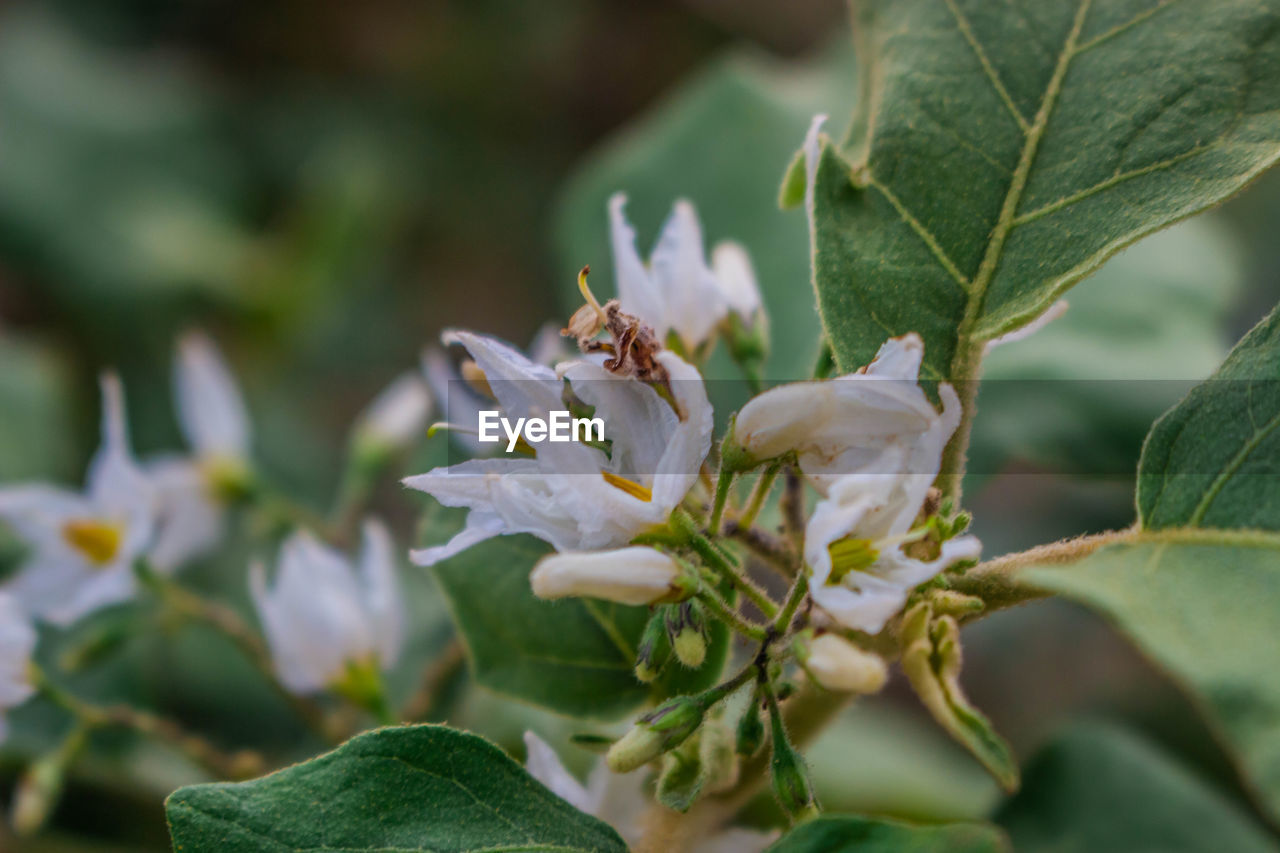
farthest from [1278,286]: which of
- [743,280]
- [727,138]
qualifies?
[743,280]

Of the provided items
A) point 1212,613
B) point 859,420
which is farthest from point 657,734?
point 1212,613

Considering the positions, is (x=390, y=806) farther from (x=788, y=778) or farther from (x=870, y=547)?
(x=870, y=547)

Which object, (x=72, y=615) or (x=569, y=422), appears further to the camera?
(x=72, y=615)

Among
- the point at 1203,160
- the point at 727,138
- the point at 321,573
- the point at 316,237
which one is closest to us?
the point at 1203,160

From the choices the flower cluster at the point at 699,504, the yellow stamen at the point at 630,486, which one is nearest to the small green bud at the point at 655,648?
the flower cluster at the point at 699,504

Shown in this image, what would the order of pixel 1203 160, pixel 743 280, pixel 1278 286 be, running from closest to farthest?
pixel 1203 160 → pixel 743 280 → pixel 1278 286

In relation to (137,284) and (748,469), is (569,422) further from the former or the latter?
(137,284)

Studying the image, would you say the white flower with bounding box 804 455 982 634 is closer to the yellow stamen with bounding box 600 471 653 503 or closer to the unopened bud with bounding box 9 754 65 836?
the yellow stamen with bounding box 600 471 653 503
